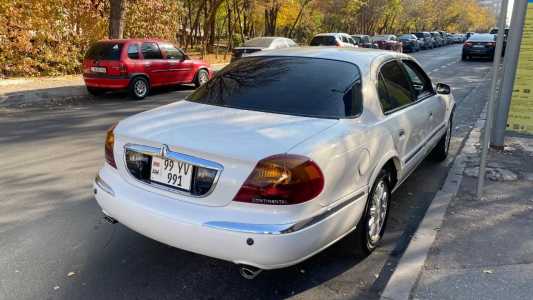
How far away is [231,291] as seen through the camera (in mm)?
3125

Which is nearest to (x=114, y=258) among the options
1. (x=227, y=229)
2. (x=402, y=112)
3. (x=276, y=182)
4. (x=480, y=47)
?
(x=227, y=229)

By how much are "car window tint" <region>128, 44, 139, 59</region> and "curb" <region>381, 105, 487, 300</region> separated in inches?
339

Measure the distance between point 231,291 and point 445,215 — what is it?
92.6 inches

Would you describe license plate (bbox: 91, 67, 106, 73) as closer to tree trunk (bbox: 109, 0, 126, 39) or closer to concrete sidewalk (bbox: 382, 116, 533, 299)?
tree trunk (bbox: 109, 0, 126, 39)

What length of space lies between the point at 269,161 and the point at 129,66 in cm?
977

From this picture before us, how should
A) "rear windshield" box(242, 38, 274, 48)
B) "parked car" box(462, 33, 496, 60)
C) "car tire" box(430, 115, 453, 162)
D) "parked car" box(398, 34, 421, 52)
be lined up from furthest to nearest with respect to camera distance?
"parked car" box(398, 34, 421, 52), "parked car" box(462, 33, 496, 60), "rear windshield" box(242, 38, 274, 48), "car tire" box(430, 115, 453, 162)

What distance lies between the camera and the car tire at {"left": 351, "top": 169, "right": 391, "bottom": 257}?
11.3ft

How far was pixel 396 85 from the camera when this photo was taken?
4.36m

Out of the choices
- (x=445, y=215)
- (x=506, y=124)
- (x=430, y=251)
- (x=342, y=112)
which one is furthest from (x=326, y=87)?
(x=506, y=124)

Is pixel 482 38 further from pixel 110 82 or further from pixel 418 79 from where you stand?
pixel 418 79

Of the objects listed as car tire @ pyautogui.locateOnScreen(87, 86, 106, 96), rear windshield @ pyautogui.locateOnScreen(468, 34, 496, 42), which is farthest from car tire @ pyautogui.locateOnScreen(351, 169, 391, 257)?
rear windshield @ pyautogui.locateOnScreen(468, 34, 496, 42)

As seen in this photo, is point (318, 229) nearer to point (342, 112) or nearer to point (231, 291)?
point (231, 291)

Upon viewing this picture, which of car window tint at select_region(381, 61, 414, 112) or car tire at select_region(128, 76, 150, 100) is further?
car tire at select_region(128, 76, 150, 100)

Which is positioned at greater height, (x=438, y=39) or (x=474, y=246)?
(x=438, y=39)
